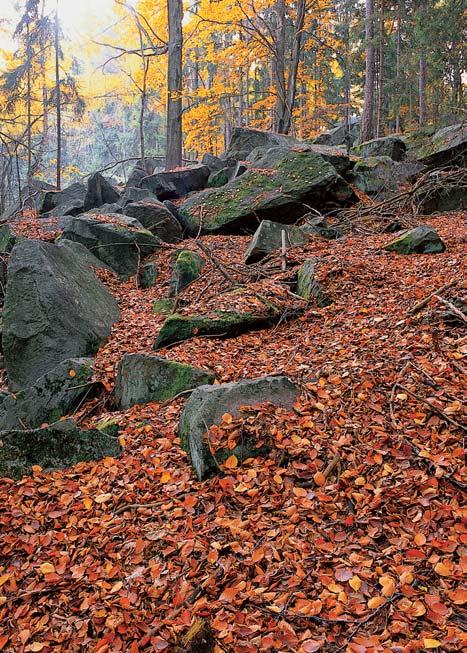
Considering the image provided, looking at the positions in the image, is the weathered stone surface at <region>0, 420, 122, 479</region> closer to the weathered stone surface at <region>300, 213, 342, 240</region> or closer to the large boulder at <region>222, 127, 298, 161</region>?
the weathered stone surface at <region>300, 213, 342, 240</region>

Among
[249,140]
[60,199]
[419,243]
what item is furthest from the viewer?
[249,140]

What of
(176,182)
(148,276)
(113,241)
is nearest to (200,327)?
(148,276)

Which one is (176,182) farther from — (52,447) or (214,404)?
(214,404)

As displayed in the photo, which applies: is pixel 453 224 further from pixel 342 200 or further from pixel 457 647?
pixel 457 647

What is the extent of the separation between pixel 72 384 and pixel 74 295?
66.7 inches

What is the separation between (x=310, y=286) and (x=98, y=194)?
27.8ft

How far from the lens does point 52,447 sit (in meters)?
3.96

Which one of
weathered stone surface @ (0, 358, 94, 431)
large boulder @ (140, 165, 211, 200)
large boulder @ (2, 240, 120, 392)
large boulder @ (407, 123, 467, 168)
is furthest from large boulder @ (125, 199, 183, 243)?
large boulder @ (407, 123, 467, 168)

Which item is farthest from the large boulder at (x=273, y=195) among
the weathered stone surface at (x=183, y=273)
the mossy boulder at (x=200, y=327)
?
→ the mossy boulder at (x=200, y=327)

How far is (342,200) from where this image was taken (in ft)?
33.2

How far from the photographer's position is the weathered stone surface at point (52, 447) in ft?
12.8

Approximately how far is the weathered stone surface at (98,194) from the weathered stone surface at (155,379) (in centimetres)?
875

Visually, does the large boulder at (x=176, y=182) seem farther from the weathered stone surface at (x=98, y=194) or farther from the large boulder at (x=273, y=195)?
the large boulder at (x=273, y=195)

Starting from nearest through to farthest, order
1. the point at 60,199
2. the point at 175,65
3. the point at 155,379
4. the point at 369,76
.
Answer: the point at 155,379
the point at 60,199
the point at 175,65
the point at 369,76
